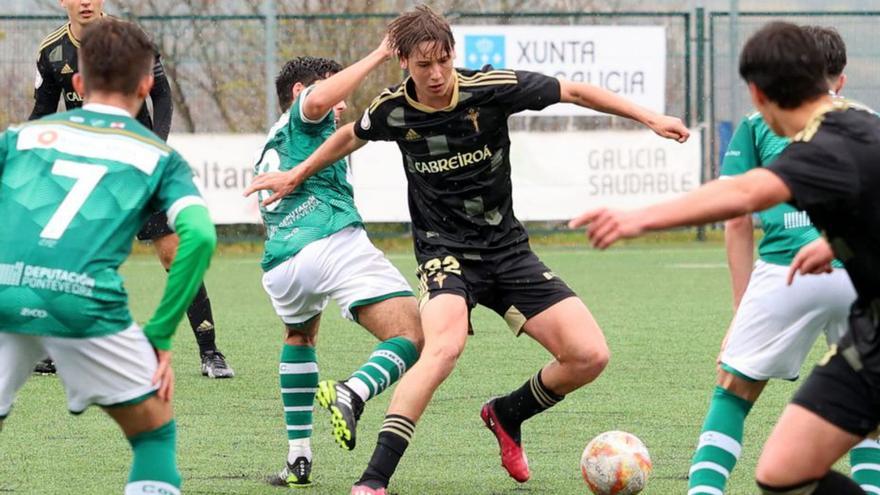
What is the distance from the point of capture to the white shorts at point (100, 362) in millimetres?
3955

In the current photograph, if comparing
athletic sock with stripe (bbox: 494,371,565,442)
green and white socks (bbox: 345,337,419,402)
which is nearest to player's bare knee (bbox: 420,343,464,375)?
green and white socks (bbox: 345,337,419,402)

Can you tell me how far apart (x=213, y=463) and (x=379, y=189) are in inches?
371

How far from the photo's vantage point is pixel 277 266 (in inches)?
231

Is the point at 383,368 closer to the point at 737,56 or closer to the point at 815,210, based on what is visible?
the point at 815,210

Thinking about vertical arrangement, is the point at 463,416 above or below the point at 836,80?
below

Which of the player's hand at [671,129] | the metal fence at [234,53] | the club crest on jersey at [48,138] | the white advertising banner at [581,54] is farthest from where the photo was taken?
the metal fence at [234,53]

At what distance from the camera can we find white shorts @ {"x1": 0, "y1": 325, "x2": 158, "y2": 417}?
3.96 metres

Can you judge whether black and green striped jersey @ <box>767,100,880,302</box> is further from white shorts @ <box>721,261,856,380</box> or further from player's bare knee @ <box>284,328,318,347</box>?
player's bare knee @ <box>284,328,318,347</box>

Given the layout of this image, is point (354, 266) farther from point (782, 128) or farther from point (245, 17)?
point (245, 17)

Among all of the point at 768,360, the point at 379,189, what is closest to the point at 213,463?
the point at 768,360

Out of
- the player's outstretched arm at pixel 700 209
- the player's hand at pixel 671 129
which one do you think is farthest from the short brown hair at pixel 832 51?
the player's outstretched arm at pixel 700 209

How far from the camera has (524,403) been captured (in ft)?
19.0

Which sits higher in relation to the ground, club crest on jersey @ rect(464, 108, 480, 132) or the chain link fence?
club crest on jersey @ rect(464, 108, 480, 132)

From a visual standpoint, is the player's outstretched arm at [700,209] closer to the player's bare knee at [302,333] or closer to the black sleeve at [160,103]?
the player's bare knee at [302,333]
